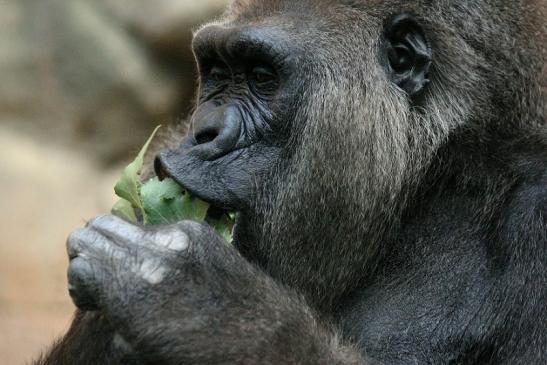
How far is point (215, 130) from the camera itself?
426 centimetres

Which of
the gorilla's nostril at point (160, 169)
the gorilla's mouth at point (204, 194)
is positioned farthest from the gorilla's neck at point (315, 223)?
the gorilla's nostril at point (160, 169)

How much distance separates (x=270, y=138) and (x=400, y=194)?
603mm

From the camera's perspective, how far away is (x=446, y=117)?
4293mm

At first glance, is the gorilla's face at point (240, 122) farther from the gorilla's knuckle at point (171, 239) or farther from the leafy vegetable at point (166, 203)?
the gorilla's knuckle at point (171, 239)

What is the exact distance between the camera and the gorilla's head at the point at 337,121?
13.7ft

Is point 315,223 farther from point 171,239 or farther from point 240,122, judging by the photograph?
point 171,239

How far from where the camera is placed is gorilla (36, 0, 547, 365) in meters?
4.12

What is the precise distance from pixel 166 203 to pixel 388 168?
37.4 inches

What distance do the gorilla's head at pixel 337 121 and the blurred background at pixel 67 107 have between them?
229 inches

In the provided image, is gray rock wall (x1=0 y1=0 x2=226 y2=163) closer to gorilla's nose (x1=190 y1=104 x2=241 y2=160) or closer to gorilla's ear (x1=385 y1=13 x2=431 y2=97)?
gorilla's nose (x1=190 y1=104 x2=241 y2=160)

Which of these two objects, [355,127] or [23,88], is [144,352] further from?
[23,88]

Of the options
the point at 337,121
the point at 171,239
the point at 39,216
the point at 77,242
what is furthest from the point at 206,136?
the point at 39,216

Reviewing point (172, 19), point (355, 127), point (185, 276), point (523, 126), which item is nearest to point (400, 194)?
point (355, 127)

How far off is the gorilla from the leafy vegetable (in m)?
0.08
